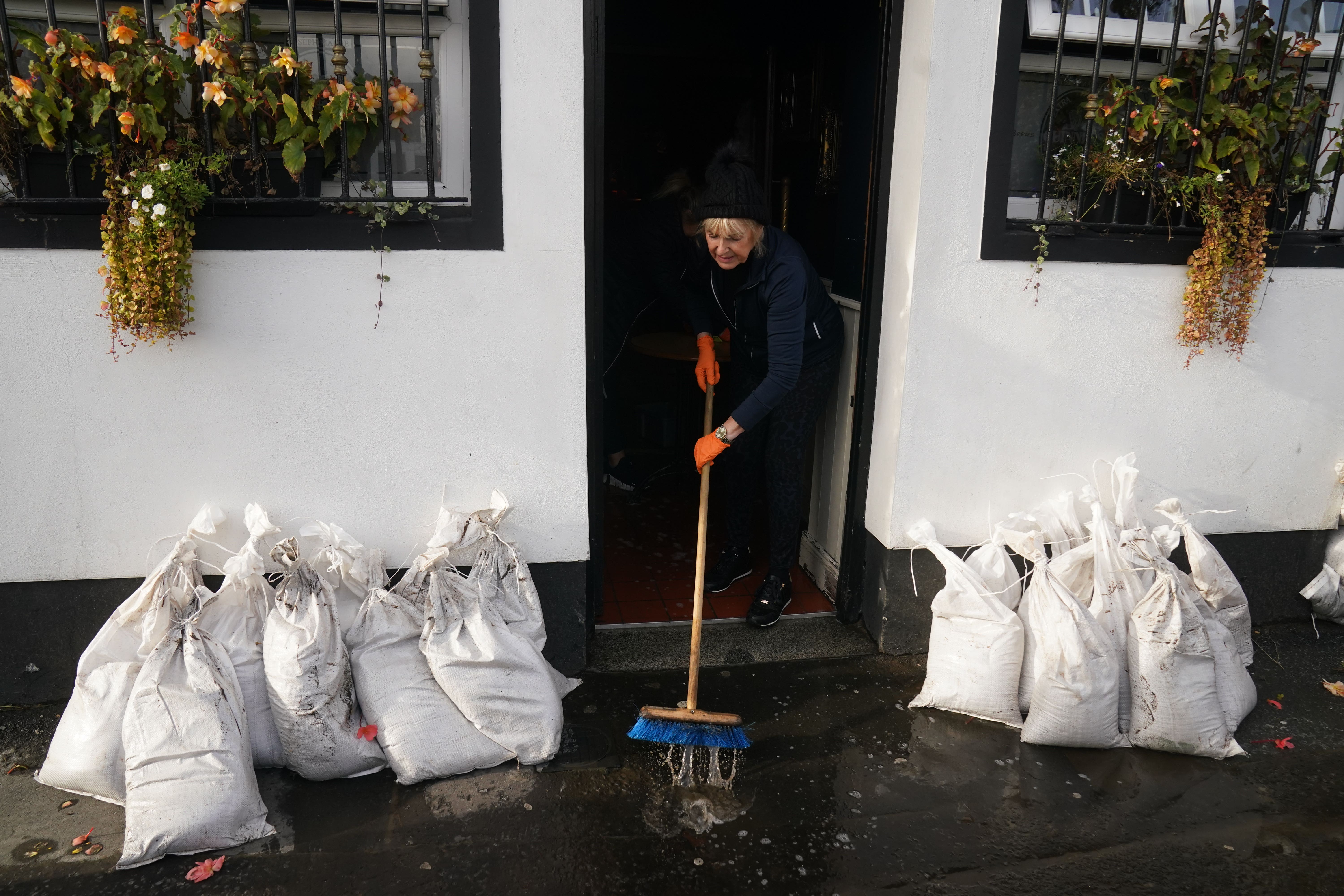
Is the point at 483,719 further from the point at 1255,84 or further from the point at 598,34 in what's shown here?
the point at 1255,84

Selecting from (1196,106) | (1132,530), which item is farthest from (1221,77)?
(1132,530)

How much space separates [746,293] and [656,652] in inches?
58.8

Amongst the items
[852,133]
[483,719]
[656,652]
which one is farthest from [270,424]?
[852,133]

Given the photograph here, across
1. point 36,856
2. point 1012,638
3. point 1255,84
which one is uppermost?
point 1255,84

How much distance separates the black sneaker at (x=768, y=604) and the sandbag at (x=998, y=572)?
0.86m

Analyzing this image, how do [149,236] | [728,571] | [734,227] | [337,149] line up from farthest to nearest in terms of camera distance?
1. [728,571]
2. [734,227]
3. [337,149]
4. [149,236]

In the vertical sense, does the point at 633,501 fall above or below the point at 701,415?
below

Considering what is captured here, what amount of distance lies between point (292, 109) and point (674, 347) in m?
2.59

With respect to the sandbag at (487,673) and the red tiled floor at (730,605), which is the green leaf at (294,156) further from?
the red tiled floor at (730,605)

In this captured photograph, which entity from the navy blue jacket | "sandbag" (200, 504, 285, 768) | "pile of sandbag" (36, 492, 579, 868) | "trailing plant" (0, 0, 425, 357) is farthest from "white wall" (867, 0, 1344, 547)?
"sandbag" (200, 504, 285, 768)

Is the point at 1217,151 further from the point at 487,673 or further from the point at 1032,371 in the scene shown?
the point at 487,673

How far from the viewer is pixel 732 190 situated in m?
3.43

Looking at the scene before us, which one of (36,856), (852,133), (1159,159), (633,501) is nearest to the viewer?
(36,856)

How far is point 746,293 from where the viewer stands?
12.6ft
